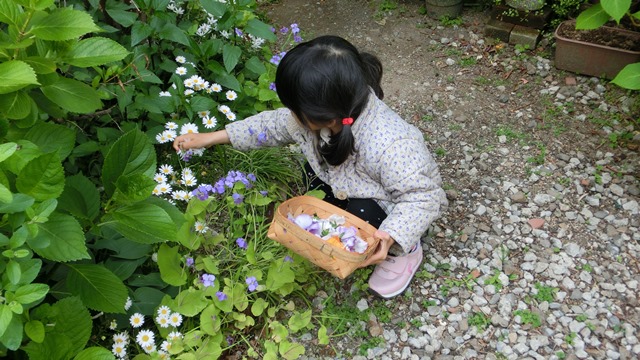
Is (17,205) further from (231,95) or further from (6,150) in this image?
(231,95)

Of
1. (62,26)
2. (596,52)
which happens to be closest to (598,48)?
(596,52)

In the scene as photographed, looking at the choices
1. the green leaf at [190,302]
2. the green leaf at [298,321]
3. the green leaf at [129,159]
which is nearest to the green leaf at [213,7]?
the green leaf at [129,159]

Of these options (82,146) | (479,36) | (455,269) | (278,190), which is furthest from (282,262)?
(479,36)

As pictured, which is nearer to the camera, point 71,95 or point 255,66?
point 71,95

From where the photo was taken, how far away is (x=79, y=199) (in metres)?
1.66

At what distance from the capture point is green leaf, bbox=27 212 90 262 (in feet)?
4.59

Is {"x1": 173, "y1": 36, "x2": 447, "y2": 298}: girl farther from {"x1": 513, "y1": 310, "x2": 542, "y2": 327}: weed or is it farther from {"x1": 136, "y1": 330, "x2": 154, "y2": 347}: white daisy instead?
{"x1": 136, "y1": 330, "x2": 154, "y2": 347}: white daisy

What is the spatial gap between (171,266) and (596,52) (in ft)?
6.93

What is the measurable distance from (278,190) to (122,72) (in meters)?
0.77

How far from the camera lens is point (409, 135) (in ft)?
6.53

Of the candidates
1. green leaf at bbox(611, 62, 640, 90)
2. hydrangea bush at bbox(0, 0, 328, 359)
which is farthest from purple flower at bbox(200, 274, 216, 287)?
green leaf at bbox(611, 62, 640, 90)

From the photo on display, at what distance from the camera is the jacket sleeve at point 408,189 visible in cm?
192

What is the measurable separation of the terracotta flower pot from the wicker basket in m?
1.54

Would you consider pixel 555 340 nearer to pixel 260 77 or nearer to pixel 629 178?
pixel 629 178
